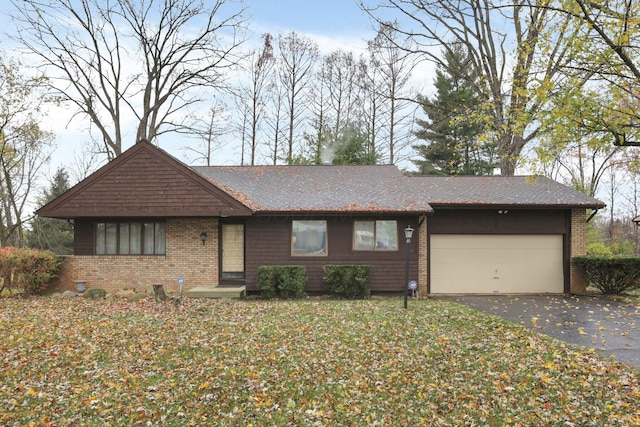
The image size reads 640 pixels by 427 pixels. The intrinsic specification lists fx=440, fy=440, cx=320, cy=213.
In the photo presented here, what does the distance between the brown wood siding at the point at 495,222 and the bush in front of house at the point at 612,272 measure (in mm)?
1239

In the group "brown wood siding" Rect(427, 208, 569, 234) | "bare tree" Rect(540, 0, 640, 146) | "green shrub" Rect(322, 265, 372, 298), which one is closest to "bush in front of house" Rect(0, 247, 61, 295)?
"green shrub" Rect(322, 265, 372, 298)

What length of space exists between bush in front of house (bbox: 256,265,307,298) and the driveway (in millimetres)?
4439

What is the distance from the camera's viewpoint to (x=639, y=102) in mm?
8469

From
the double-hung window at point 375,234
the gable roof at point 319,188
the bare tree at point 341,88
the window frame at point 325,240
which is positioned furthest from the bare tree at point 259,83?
the double-hung window at point 375,234

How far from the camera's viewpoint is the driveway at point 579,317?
7023 millimetres

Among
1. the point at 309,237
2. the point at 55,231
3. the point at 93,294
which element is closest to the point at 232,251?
the point at 309,237

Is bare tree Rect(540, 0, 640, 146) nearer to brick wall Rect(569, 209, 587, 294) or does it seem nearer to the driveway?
the driveway

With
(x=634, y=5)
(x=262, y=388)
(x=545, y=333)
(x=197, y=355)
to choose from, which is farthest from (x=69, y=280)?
(x=634, y=5)

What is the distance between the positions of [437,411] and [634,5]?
6.48m

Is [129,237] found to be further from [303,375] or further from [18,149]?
[18,149]

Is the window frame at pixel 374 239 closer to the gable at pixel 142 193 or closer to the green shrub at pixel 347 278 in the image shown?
the green shrub at pixel 347 278

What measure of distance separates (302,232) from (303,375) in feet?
25.6

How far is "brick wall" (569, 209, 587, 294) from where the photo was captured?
45.2ft

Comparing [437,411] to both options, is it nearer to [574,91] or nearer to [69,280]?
[574,91]
